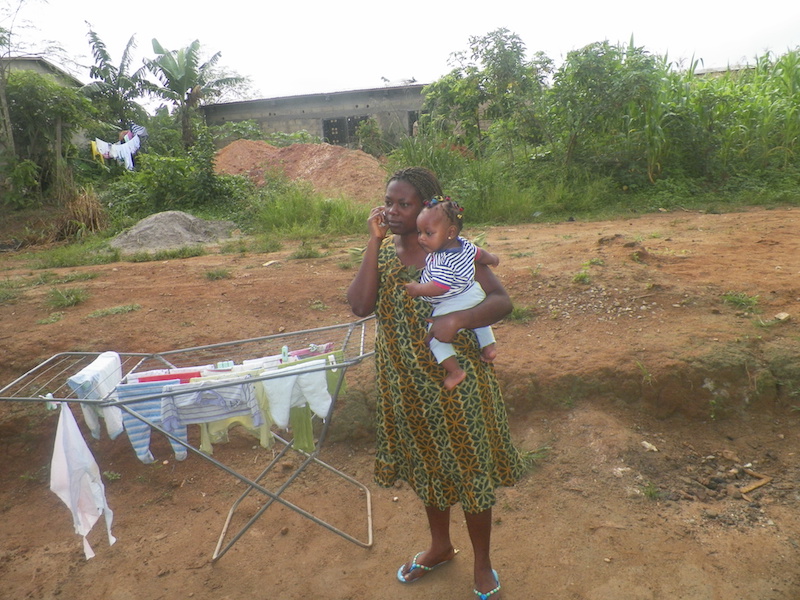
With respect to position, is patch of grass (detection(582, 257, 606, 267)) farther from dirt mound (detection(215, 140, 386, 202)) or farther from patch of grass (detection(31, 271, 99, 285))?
dirt mound (detection(215, 140, 386, 202))

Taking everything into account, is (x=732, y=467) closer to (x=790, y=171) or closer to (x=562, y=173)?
(x=562, y=173)

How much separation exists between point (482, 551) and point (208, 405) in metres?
1.18

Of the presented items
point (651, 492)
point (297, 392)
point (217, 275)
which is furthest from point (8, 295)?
point (651, 492)

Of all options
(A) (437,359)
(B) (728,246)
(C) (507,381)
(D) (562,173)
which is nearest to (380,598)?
(A) (437,359)

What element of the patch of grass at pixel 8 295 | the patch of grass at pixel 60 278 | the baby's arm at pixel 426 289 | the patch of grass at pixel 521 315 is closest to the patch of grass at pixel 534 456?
the patch of grass at pixel 521 315

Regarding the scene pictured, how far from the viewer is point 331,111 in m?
19.0

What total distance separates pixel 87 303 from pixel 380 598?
12.6 feet

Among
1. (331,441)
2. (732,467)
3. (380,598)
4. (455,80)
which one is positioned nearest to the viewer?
(380,598)

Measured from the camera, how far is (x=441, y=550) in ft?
7.89

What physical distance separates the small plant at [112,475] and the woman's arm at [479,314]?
7.67 feet

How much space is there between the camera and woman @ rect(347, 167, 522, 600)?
1977mm

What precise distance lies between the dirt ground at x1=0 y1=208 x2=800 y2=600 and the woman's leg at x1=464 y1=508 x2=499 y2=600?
0.12 m

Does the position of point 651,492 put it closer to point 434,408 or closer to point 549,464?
point 549,464

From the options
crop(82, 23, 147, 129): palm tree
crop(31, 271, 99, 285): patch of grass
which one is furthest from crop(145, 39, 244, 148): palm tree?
crop(31, 271, 99, 285): patch of grass
